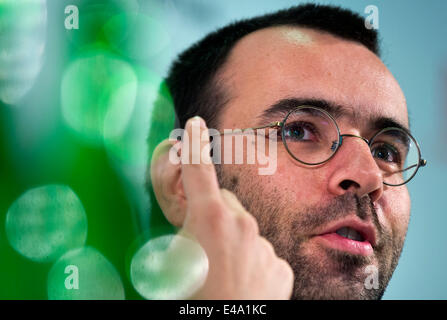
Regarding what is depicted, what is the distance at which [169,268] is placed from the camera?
124cm

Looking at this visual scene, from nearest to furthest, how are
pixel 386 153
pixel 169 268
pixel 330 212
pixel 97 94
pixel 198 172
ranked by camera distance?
pixel 198 172, pixel 330 212, pixel 169 268, pixel 386 153, pixel 97 94

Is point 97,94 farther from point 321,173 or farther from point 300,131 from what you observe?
point 321,173

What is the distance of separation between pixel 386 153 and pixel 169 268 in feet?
3.03

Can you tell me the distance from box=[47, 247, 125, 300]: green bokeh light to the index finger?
0.89 meters

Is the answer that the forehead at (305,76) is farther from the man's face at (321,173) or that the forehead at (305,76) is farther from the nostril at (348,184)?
the nostril at (348,184)

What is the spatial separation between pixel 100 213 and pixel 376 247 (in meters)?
1.12

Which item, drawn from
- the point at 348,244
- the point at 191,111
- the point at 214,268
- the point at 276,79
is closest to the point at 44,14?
the point at 191,111

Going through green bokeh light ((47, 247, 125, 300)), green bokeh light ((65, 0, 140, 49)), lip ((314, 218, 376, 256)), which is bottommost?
green bokeh light ((47, 247, 125, 300))

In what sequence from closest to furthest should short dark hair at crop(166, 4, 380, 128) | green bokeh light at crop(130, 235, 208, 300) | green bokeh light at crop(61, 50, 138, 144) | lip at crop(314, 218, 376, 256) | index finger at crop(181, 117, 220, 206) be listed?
index finger at crop(181, 117, 220, 206), green bokeh light at crop(130, 235, 208, 300), lip at crop(314, 218, 376, 256), short dark hair at crop(166, 4, 380, 128), green bokeh light at crop(61, 50, 138, 144)

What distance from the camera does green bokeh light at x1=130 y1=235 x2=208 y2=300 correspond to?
89 cm

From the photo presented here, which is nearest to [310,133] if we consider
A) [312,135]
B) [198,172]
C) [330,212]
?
[312,135]

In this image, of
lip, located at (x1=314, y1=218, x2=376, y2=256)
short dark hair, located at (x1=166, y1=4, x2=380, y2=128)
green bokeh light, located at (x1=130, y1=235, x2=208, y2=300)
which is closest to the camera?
green bokeh light, located at (x1=130, y1=235, x2=208, y2=300)

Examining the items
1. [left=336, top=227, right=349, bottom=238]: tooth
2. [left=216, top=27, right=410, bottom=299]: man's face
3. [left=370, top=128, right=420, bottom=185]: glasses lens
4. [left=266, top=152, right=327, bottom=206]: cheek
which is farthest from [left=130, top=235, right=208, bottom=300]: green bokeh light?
[left=370, top=128, right=420, bottom=185]: glasses lens

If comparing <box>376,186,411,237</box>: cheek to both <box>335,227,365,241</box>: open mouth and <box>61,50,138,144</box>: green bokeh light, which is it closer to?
<box>335,227,365,241</box>: open mouth
